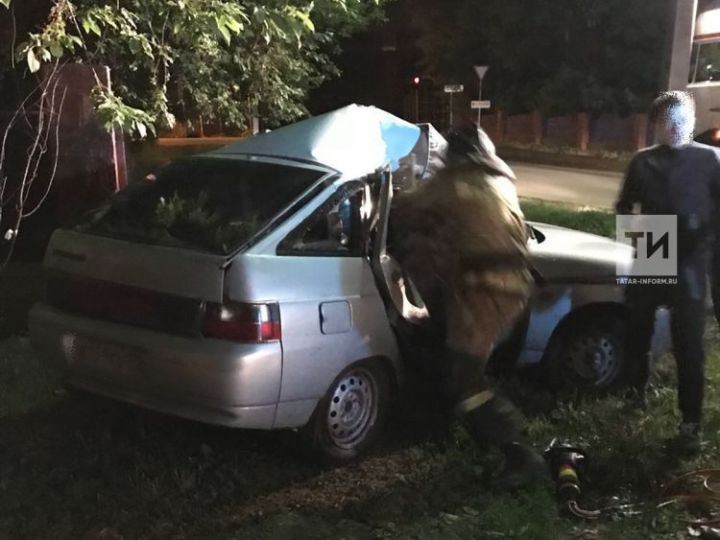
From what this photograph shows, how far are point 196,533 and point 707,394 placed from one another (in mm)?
3328

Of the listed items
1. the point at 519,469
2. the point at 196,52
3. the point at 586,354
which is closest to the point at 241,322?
the point at 519,469

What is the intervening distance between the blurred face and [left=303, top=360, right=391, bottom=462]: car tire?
1900 millimetres

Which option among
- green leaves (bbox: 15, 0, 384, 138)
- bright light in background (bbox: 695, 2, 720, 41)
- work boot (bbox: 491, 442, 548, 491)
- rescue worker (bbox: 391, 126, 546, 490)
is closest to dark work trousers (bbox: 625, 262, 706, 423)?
rescue worker (bbox: 391, 126, 546, 490)

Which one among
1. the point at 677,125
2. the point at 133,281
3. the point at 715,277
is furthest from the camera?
the point at 715,277

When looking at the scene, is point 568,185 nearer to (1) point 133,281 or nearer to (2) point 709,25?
(2) point 709,25

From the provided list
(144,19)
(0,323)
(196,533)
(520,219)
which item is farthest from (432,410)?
(144,19)

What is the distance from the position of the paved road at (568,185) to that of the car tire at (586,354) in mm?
9817

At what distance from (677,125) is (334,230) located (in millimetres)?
1848

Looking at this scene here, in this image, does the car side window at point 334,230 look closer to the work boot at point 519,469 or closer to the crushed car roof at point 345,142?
the crushed car roof at point 345,142

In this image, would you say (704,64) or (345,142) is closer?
(345,142)

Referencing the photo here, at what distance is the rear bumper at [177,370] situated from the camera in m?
3.72

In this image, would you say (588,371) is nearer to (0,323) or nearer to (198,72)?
(0,323)

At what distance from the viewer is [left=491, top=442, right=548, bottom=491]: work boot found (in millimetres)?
4016

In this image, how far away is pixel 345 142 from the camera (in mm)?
4824
